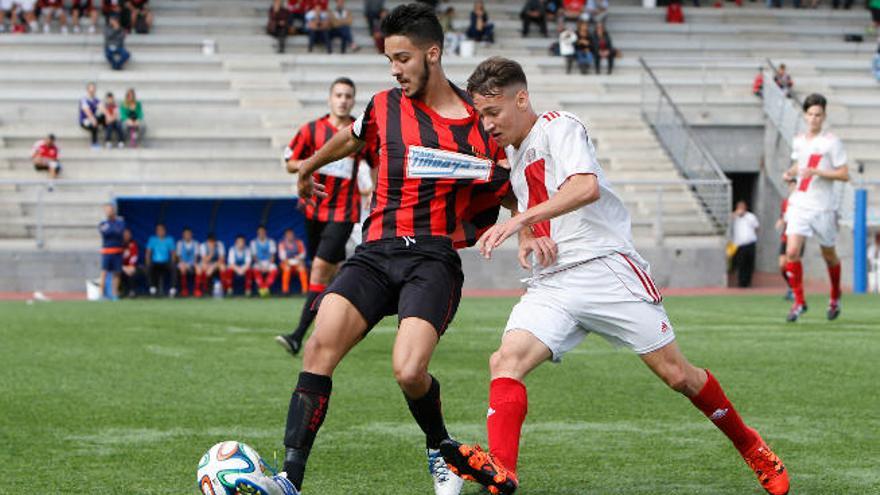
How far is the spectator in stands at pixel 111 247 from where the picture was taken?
77.4ft

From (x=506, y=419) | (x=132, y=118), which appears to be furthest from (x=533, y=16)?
(x=506, y=419)

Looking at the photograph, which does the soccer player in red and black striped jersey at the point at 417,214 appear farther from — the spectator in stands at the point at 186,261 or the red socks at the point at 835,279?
the spectator in stands at the point at 186,261

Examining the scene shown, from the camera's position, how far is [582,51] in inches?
1325

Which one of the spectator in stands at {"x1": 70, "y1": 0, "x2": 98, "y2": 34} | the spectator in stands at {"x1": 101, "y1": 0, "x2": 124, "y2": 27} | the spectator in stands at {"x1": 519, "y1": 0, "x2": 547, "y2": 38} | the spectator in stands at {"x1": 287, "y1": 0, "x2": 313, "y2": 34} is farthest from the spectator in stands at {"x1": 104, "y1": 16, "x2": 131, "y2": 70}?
the spectator in stands at {"x1": 519, "y1": 0, "x2": 547, "y2": 38}

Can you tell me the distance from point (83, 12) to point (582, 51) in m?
11.6

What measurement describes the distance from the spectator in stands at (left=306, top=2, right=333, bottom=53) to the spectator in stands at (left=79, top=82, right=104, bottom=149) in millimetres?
6362

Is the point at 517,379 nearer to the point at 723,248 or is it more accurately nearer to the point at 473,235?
the point at 473,235

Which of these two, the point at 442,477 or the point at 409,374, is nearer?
the point at 409,374

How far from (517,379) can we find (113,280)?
18.9m

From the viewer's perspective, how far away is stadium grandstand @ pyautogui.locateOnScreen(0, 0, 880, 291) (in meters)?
26.2

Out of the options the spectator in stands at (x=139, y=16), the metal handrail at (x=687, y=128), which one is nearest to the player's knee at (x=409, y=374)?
the metal handrail at (x=687, y=128)

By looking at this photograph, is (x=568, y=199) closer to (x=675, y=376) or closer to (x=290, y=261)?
(x=675, y=376)

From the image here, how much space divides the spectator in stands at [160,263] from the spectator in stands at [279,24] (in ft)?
31.3

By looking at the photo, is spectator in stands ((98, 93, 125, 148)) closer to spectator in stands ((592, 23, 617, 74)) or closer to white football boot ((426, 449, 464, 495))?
spectator in stands ((592, 23, 617, 74))
